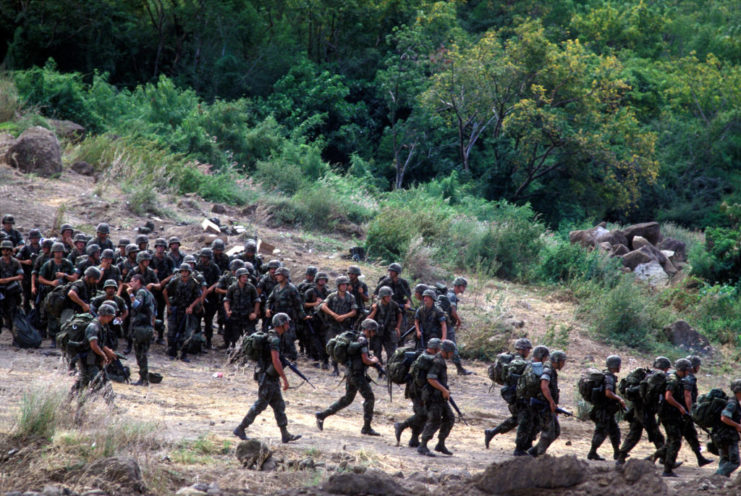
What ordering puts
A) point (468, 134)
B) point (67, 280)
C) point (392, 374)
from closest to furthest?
point (392, 374)
point (67, 280)
point (468, 134)

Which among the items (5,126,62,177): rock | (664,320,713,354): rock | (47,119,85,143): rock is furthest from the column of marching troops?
(47,119,85,143): rock

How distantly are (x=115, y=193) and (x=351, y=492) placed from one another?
49.2 feet

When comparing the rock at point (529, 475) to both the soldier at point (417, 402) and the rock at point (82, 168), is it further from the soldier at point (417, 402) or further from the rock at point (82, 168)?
the rock at point (82, 168)

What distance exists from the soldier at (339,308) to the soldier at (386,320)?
382 mm

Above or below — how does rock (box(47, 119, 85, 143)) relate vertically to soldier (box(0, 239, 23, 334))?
above

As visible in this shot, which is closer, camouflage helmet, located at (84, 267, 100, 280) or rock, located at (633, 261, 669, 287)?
camouflage helmet, located at (84, 267, 100, 280)

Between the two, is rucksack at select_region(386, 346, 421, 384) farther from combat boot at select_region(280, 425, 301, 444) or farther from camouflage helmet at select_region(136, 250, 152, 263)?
camouflage helmet at select_region(136, 250, 152, 263)

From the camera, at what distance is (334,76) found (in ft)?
108

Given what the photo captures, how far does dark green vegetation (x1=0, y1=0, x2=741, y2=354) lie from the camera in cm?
2298

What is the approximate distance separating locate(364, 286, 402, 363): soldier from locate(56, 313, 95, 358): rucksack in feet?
16.5

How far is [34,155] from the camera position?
21.6 meters

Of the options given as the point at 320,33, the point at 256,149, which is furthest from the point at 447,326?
the point at 320,33

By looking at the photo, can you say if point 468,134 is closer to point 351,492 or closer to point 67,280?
point 67,280

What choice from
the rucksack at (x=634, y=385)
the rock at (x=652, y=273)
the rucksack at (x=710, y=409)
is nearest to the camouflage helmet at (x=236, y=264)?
the rucksack at (x=634, y=385)
